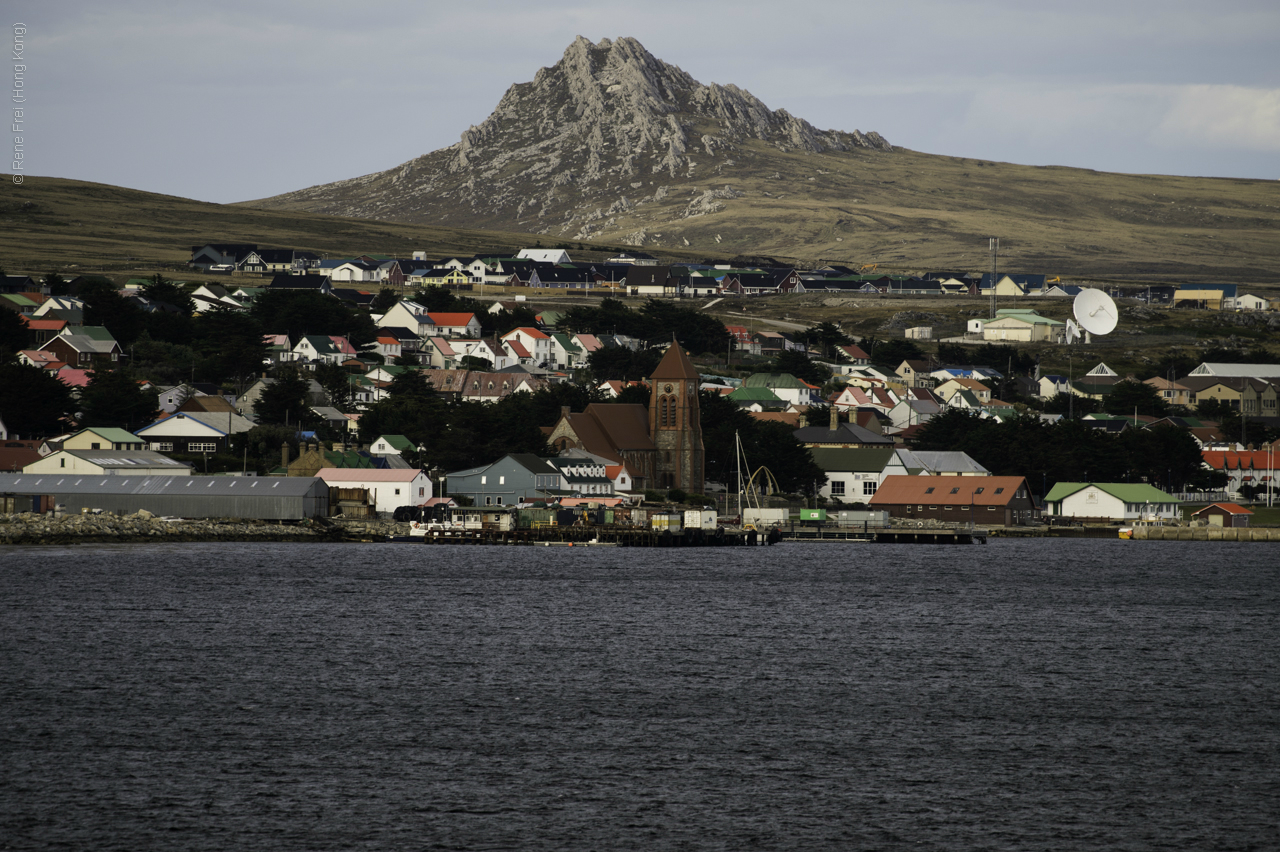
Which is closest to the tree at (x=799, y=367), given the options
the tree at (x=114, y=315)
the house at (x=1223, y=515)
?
the house at (x=1223, y=515)

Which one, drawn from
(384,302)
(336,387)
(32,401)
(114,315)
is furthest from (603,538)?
(384,302)

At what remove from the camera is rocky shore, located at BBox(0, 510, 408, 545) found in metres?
75.5

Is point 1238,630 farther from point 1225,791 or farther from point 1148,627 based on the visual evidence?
point 1225,791

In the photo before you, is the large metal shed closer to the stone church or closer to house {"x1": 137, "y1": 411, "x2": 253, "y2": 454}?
house {"x1": 137, "y1": 411, "x2": 253, "y2": 454}

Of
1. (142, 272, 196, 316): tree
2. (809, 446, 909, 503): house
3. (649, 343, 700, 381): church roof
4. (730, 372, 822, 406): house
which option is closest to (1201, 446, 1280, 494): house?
(809, 446, 909, 503): house

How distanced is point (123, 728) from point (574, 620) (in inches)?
828

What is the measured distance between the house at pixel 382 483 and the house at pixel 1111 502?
4226cm

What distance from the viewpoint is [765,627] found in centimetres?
4931

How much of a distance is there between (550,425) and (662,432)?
870cm

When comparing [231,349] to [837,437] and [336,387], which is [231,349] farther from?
[837,437]

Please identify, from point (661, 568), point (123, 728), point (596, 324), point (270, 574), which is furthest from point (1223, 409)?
point (123, 728)

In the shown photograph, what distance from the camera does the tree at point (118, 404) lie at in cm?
9075

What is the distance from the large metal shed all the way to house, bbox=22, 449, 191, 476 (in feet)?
3.01

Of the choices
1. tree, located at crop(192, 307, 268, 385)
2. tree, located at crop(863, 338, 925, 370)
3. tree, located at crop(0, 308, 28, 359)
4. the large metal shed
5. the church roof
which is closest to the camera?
the large metal shed
